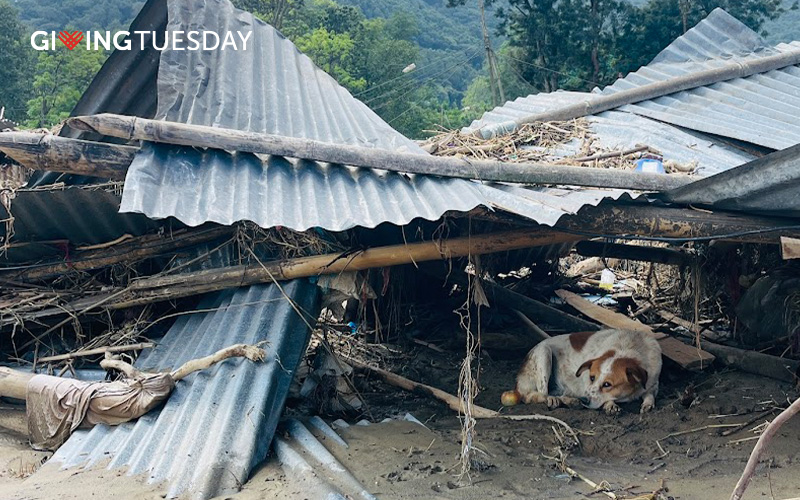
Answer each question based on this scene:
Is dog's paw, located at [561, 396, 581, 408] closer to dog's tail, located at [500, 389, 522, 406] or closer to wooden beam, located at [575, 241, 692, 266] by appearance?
dog's tail, located at [500, 389, 522, 406]

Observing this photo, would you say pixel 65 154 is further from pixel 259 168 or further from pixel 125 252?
pixel 125 252

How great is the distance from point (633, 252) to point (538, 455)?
148 inches

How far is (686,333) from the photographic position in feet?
29.3

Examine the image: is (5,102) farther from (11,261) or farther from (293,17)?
(11,261)

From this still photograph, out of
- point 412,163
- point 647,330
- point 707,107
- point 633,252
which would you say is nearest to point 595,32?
point 707,107

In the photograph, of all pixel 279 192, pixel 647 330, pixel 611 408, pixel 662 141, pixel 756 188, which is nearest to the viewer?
pixel 756 188

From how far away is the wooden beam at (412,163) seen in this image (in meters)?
5.14

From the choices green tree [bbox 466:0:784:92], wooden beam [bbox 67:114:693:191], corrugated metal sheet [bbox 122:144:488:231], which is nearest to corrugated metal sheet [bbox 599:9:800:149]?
wooden beam [bbox 67:114:693:191]

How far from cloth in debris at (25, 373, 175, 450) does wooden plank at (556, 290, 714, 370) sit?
474 centimetres

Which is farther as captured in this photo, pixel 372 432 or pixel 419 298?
pixel 419 298

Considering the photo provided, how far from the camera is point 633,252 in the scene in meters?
8.52

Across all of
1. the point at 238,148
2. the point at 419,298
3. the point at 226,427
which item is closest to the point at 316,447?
the point at 226,427

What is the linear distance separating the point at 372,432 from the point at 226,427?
124 centimetres

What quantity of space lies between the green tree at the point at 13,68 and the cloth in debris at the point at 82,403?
94.9ft
